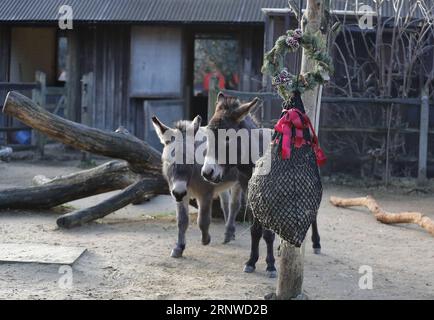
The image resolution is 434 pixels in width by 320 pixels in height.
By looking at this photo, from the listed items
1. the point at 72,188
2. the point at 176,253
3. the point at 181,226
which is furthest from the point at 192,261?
the point at 72,188

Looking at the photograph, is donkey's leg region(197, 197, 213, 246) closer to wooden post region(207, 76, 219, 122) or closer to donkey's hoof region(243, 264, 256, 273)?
donkey's hoof region(243, 264, 256, 273)

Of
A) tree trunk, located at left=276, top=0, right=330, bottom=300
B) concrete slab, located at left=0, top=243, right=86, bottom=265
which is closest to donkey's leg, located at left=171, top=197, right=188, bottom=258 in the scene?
concrete slab, located at left=0, top=243, right=86, bottom=265

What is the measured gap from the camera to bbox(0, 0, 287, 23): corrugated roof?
15656mm

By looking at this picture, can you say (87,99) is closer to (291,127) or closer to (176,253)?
(176,253)

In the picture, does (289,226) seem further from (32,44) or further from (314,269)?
(32,44)

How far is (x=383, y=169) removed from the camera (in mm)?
13477

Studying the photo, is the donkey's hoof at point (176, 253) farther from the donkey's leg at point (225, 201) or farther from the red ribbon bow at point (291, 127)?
the red ribbon bow at point (291, 127)

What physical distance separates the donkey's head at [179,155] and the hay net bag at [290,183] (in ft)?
6.13

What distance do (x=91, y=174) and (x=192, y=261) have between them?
2631mm

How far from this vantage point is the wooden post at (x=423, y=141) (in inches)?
506

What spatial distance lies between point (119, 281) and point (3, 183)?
20.9 ft

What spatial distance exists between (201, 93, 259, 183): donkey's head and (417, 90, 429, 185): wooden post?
21.7 feet

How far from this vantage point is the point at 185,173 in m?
7.76
